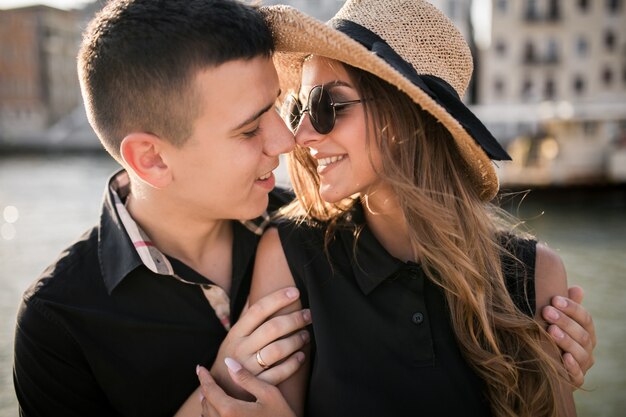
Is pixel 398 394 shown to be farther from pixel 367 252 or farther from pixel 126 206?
pixel 126 206

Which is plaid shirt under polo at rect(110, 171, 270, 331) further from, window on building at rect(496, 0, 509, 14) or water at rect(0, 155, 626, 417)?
window on building at rect(496, 0, 509, 14)

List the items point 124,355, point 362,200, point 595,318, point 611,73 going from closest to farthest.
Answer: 1. point 124,355
2. point 362,200
3. point 595,318
4. point 611,73

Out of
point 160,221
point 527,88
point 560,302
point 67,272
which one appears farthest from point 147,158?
point 527,88

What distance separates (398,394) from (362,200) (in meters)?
0.61

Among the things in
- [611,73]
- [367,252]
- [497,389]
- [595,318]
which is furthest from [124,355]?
[611,73]

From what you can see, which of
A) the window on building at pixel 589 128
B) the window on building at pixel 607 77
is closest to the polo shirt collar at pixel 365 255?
the window on building at pixel 589 128

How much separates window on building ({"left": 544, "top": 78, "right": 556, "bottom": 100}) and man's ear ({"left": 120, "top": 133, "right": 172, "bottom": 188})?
2796 cm

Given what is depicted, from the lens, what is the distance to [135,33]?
5.15 ft

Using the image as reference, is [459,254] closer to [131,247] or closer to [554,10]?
[131,247]

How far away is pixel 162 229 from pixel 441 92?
92 centimetres

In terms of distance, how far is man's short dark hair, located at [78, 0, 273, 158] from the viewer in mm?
1575

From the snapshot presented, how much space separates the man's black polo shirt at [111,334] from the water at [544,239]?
4.86 feet

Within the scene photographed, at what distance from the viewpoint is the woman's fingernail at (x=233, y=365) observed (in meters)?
1.57

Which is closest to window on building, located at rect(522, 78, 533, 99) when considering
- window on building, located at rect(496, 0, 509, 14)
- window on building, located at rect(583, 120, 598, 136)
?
window on building, located at rect(496, 0, 509, 14)
